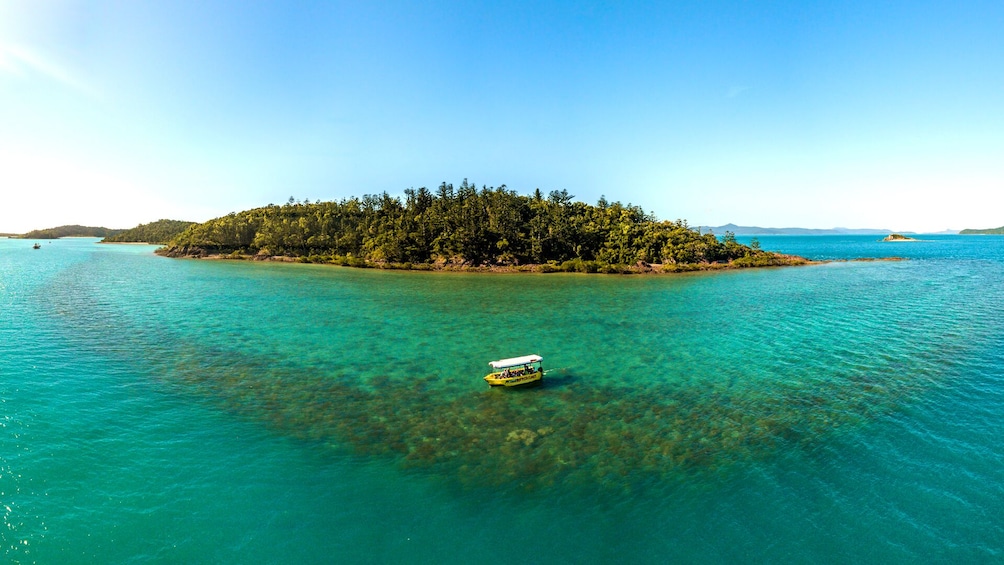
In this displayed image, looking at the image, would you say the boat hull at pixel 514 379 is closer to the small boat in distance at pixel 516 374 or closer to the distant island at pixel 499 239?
the small boat in distance at pixel 516 374

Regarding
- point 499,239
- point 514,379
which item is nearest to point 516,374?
point 514,379

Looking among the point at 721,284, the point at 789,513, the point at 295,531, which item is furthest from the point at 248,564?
the point at 721,284

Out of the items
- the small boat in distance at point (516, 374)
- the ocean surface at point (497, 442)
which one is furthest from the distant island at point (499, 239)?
the small boat in distance at point (516, 374)

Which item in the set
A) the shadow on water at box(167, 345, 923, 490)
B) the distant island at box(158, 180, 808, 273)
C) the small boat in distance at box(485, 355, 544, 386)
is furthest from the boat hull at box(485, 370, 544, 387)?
the distant island at box(158, 180, 808, 273)

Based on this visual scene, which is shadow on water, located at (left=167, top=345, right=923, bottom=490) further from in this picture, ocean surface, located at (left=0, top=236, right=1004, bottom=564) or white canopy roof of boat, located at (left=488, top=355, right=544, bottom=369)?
white canopy roof of boat, located at (left=488, top=355, right=544, bottom=369)

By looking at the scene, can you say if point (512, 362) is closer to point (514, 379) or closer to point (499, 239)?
point (514, 379)
